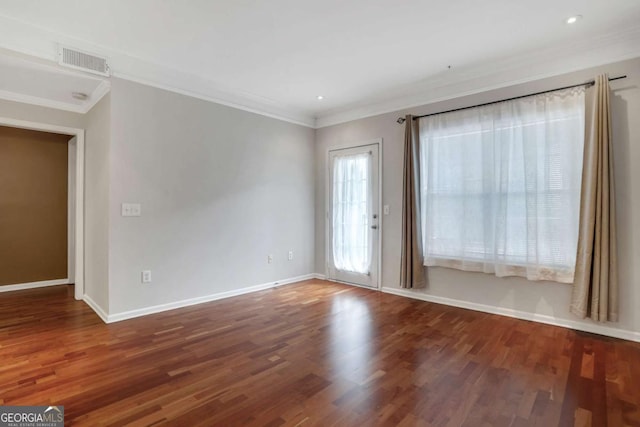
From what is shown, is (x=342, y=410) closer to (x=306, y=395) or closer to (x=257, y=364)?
(x=306, y=395)

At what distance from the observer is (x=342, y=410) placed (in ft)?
5.99

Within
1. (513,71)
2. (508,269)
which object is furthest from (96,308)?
(513,71)

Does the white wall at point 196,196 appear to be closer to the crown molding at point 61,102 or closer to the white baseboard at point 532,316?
the crown molding at point 61,102

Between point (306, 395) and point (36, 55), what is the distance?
3.60 metres

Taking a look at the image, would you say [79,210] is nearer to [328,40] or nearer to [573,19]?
[328,40]

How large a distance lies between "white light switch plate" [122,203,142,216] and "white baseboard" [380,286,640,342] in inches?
131

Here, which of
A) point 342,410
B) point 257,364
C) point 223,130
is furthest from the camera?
point 223,130

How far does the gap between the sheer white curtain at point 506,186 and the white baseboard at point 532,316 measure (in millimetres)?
421

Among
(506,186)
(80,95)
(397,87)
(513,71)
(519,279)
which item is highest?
(397,87)

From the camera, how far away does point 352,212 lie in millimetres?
4883

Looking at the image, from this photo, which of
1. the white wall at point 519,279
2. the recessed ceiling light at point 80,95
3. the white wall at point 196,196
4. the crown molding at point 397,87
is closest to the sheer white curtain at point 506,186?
the white wall at point 519,279

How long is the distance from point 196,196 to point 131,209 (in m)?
0.72

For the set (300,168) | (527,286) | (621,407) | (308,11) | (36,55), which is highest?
(308,11)

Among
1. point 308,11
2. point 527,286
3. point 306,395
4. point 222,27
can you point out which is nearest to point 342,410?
point 306,395
